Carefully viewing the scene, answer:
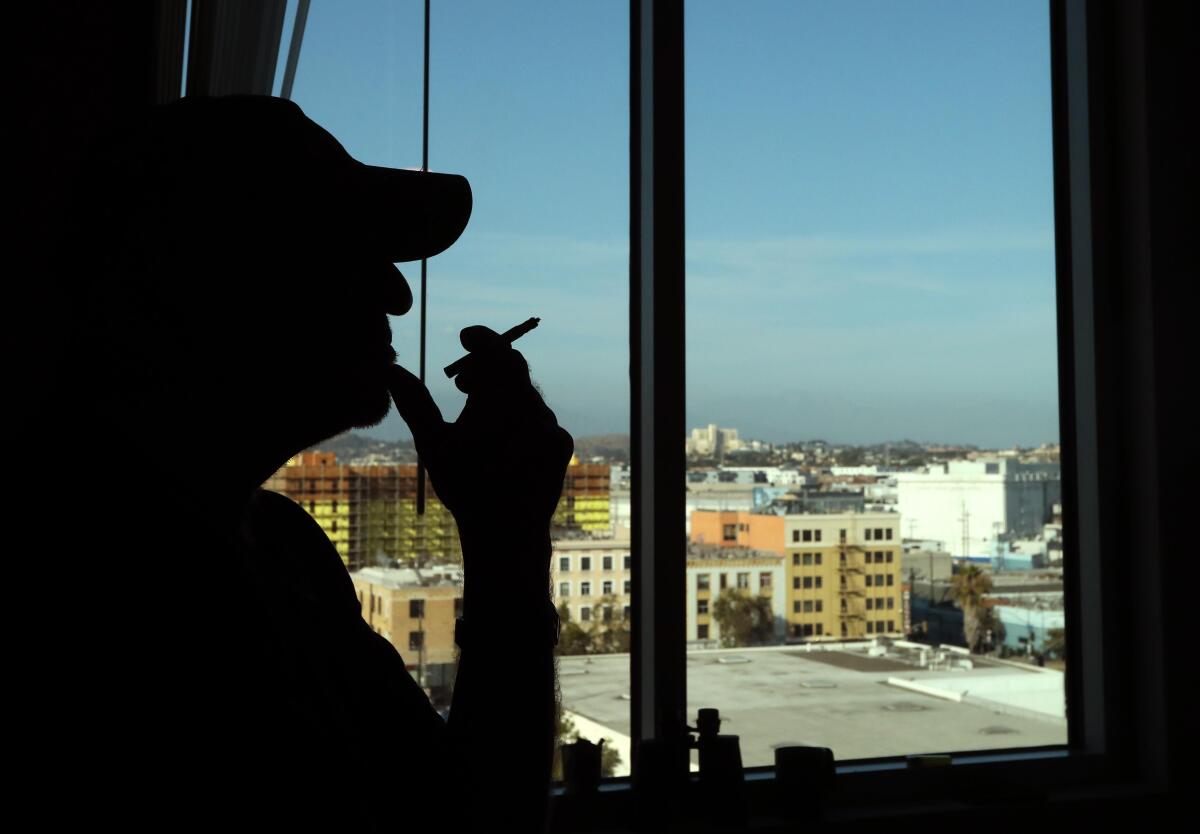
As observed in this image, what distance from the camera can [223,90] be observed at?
127cm

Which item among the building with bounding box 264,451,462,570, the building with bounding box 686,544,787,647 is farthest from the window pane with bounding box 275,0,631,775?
the building with bounding box 686,544,787,647

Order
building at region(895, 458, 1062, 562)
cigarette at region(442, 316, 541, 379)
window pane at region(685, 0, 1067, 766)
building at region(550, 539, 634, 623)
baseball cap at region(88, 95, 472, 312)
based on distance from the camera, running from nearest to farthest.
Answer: baseball cap at region(88, 95, 472, 312) < cigarette at region(442, 316, 541, 379) < building at region(550, 539, 634, 623) < window pane at region(685, 0, 1067, 766) < building at region(895, 458, 1062, 562)

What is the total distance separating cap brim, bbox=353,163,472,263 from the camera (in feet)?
2.08

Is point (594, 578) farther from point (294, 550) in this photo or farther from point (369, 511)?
point (294, 550)

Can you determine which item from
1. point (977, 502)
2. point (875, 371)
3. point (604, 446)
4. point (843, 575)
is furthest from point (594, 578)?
point (977, 502)

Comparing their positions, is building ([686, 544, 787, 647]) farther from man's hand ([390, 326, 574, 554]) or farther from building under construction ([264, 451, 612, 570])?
man's hand ([390, 326, 574, 554])

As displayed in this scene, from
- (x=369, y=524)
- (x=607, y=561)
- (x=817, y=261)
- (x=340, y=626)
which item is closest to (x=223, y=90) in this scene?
(x=369, y=524)

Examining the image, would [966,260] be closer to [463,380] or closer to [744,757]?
[744,757]

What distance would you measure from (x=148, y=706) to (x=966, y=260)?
6.17 ft

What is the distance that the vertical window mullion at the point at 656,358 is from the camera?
5.63 feet

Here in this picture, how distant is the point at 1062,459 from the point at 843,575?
1.80 feet

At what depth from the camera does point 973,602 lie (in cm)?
195

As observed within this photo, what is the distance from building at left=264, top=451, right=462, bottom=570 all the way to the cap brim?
3.13 feet

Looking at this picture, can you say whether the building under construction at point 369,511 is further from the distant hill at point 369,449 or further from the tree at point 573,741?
the tree at point 573,741
